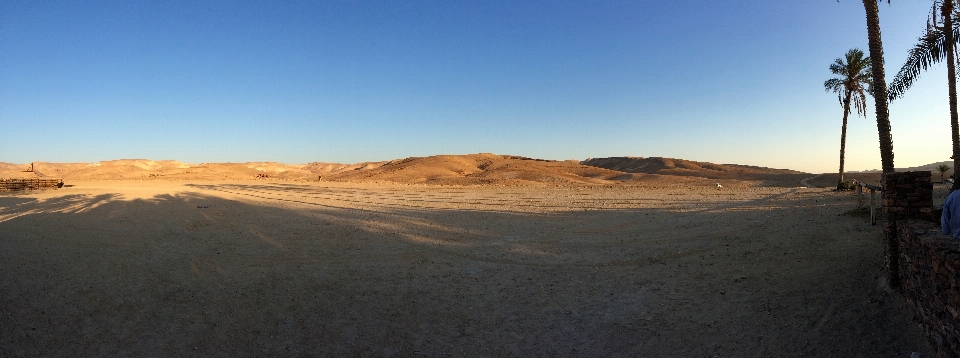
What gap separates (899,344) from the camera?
507 centimetres

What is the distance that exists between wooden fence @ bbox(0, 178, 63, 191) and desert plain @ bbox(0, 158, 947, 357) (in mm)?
14713

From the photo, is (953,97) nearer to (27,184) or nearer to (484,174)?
(484,174)

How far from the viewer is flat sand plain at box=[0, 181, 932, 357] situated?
19.8 ft

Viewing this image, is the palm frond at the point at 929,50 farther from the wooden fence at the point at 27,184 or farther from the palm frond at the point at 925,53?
the wooden fence at the point at 27,184

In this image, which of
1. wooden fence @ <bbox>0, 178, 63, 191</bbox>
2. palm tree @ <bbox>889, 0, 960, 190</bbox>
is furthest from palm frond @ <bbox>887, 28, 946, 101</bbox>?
wooden fence @ <bbox>0, 178, 63, 191</bbox>

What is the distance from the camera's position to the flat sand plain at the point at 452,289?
604cm

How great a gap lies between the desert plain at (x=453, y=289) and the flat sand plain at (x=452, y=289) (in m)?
0.03

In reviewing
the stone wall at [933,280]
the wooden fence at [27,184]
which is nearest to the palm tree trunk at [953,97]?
the stone wall at [933,280]

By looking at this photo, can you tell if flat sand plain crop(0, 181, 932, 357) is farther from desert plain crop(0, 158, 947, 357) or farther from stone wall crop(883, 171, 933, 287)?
stone wall crop(883, 171, 933, 287)

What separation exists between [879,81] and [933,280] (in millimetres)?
6660

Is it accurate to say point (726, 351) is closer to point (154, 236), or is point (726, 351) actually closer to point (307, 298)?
point (307, 298)

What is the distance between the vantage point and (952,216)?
4.45 metres

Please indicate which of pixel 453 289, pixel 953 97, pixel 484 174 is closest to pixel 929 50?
pixel 953 97

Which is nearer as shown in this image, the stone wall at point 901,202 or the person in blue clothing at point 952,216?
the person in blue clothing at point 952,216
